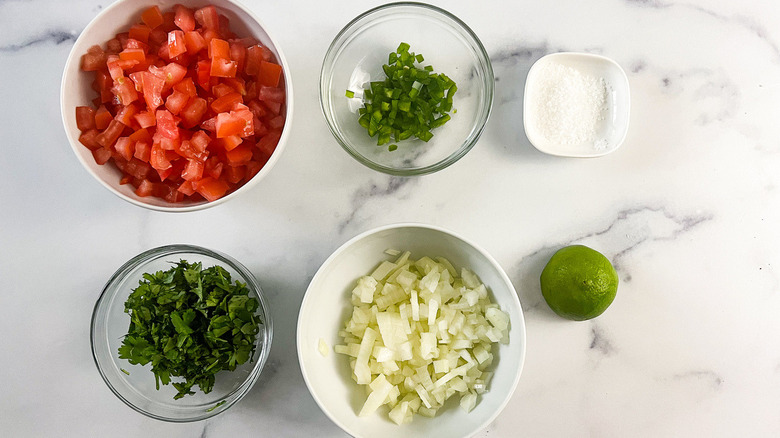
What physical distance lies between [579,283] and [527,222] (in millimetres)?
249

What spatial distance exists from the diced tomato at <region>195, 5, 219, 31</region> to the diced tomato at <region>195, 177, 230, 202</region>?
1.28ft

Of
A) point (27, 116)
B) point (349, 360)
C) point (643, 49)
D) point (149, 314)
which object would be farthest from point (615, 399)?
point (27, 116)

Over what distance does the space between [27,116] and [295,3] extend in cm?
84

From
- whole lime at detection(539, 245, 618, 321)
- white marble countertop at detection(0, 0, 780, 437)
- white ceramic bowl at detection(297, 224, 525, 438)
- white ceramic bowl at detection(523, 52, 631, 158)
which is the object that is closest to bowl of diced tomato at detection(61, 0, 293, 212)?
white marble countertop at detection(0, 0, 780, 437)

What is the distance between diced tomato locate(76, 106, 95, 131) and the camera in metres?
1.46

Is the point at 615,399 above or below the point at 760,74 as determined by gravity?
below

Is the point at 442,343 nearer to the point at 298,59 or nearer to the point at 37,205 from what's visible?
the point at 298,59

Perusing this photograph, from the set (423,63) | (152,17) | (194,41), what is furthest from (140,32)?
(423,63)

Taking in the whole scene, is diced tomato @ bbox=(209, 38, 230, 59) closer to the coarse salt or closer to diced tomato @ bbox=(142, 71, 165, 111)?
diced tomato @ bbox=(142, 71, 165, 111)

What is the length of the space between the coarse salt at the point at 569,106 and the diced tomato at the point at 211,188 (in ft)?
2.89

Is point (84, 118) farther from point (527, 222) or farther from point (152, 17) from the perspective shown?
point (527, 222)

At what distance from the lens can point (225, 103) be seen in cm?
143

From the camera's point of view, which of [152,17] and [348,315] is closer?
[152,17]

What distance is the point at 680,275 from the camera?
5.71ft
